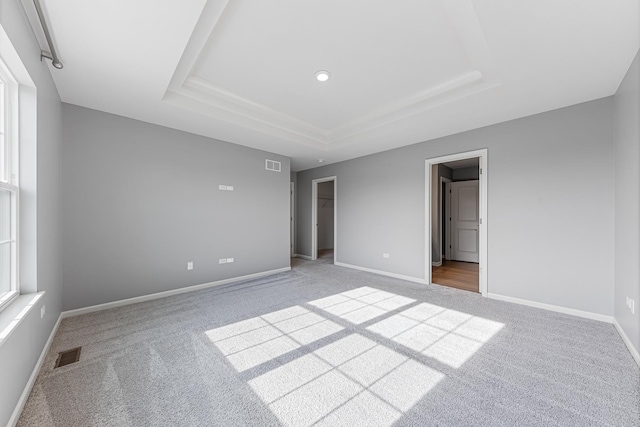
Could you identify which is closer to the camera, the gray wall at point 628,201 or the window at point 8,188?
the window at point 8,188

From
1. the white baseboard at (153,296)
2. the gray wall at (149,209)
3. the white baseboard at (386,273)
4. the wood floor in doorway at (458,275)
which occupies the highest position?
the gray wall at (149,209)

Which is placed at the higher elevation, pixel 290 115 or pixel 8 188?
pixel 290 115

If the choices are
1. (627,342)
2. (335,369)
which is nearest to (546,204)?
(627,342)

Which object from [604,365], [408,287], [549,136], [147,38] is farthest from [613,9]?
[408,287]

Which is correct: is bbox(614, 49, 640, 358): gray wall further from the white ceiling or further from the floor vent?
Answer: the floor vent

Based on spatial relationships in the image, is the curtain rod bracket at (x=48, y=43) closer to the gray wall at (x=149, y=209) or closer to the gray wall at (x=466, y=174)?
the gray wall at (x=149, y=209)

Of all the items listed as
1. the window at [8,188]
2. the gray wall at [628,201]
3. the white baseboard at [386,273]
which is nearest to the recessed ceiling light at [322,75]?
the window at [8,188]

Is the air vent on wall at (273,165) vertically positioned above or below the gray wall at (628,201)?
above

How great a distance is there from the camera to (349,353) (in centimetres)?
209

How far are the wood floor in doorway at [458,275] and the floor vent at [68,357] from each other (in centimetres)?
465

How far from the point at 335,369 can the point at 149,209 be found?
317 centimetres

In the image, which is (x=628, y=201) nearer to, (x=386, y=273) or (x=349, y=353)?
(x=349, y=353)

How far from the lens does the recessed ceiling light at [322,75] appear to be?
263cm

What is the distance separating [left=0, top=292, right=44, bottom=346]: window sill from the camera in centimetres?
135
